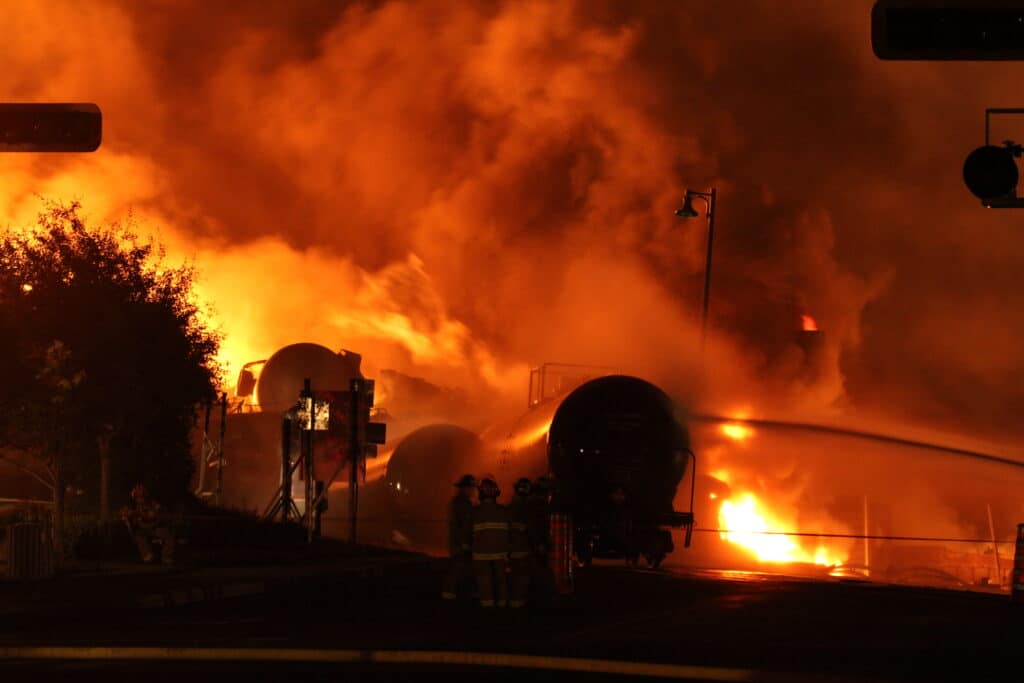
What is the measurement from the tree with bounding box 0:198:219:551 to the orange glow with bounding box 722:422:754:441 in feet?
40.7

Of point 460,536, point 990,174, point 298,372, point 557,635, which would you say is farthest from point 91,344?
point 298,372

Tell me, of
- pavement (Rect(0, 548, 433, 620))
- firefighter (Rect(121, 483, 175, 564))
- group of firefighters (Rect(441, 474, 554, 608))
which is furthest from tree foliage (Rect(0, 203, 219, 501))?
group of firefighters (Rect(441, 474, 554, 608))

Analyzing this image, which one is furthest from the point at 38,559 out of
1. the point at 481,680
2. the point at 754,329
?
the point at 754,329

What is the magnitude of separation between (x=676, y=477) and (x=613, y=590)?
710 cm

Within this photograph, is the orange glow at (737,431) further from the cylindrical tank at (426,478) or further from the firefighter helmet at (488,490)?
the firefighter helmet at (488,490)

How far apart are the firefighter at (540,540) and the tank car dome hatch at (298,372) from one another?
3528cm

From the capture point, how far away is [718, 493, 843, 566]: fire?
3466 centimetres

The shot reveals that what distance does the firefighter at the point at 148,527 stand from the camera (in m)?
21.9

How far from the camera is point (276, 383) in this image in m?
55.2

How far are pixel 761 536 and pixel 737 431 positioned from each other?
8.84 ft

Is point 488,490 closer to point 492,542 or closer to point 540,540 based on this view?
point 492,542

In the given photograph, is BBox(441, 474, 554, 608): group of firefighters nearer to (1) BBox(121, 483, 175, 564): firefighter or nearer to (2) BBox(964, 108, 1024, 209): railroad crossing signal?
(2) BBox(964, 108, 1024, 209): railroad crossing signal

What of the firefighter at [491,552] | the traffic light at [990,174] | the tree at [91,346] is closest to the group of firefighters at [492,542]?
the firefighter at [491,552]

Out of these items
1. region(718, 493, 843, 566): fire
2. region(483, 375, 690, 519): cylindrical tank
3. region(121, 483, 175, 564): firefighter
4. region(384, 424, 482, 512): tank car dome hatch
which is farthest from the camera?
region(384, 424, 482, 512): tank car dome hatch
